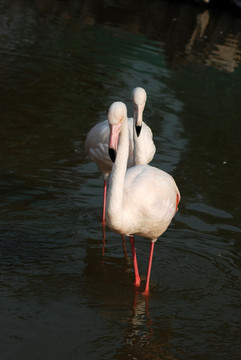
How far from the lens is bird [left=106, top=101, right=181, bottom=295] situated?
461 cm

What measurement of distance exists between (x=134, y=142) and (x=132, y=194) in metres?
1.36

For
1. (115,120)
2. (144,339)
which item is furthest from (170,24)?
(144,339)

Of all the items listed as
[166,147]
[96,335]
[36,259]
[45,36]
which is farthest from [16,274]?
[45,36]

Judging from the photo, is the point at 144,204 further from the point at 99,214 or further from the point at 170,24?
the point at 170,24

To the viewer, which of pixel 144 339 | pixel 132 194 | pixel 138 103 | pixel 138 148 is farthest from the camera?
pixel 138 103

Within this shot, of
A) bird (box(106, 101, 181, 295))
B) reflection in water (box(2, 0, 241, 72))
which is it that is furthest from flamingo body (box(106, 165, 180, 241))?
reflection in water (box(2, 0, 241, 72))

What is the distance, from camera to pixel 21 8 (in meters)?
18.9

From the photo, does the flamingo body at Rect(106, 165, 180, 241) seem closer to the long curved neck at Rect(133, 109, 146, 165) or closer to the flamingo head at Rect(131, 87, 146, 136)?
the long curved neck at Rect(133, 109, 146, 165)

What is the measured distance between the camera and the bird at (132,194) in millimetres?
4613

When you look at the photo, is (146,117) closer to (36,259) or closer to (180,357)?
(36,259)

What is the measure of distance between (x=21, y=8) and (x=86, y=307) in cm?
1570

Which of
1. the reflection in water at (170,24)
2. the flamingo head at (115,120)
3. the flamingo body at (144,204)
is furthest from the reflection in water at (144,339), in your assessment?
the reflection in water at (170,24)

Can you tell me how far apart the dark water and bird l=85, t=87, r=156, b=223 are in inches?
19.5

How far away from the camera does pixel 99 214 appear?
669cm
